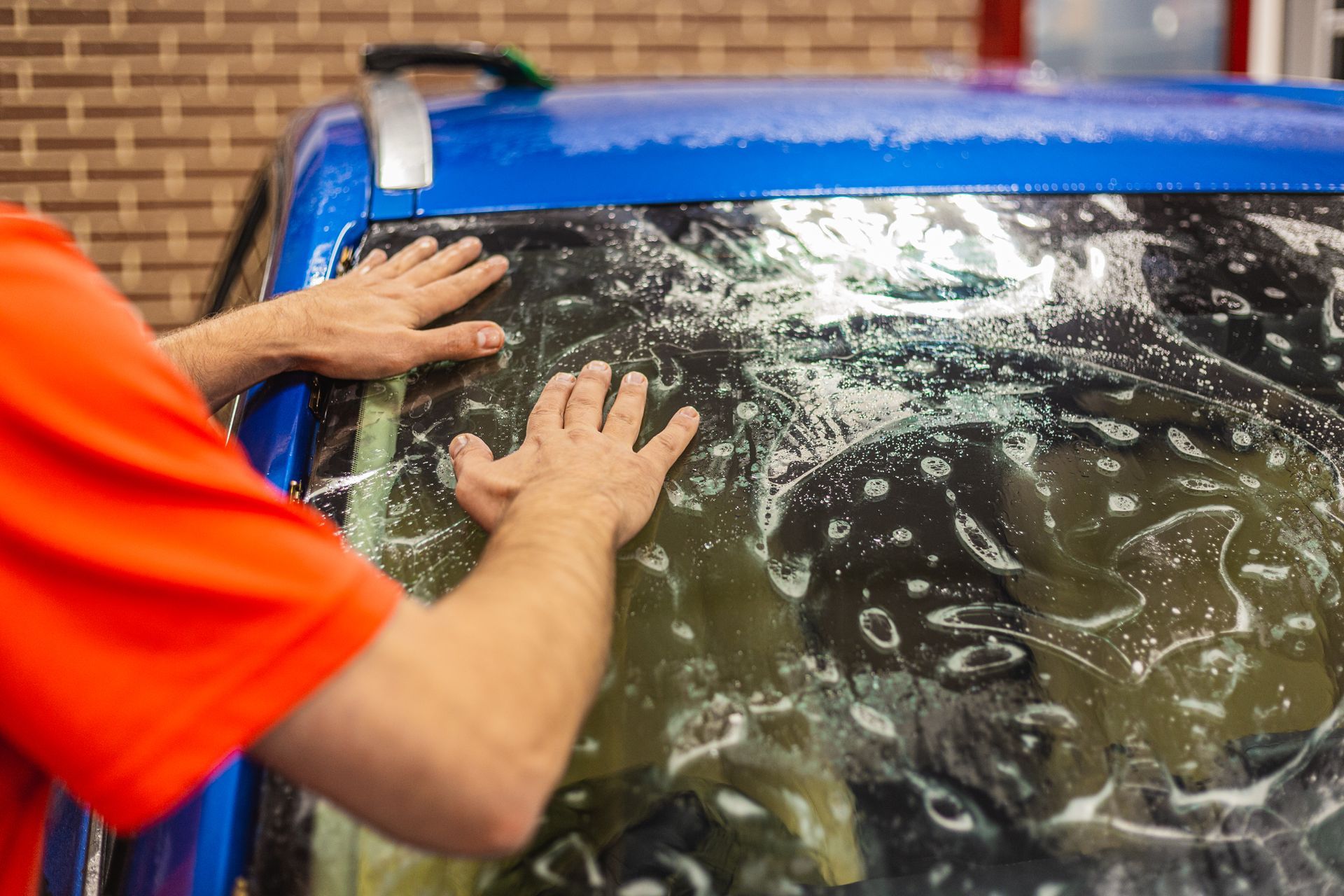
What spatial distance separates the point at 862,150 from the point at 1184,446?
1.64 feet

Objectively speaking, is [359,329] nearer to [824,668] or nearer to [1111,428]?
[824,668]

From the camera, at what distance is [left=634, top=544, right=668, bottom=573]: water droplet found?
2.56 feet

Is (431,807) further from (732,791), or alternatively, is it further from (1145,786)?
(1145,786)

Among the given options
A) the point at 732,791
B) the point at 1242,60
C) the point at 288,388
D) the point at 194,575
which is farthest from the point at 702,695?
the point at 1242,60

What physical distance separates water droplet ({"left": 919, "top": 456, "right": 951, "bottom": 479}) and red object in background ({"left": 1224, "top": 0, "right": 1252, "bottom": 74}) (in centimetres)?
501

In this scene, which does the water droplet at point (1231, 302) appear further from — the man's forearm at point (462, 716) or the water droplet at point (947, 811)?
the man's forearm at point (462, 716)

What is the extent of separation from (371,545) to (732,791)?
352mm

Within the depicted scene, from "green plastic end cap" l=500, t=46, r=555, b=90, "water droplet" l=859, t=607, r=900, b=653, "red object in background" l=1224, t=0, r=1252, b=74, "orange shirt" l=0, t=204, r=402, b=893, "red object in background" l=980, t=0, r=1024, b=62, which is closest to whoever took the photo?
"orange shirt" l=0, t=204, r=402, b=893

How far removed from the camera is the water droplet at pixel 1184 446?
34.5 inches

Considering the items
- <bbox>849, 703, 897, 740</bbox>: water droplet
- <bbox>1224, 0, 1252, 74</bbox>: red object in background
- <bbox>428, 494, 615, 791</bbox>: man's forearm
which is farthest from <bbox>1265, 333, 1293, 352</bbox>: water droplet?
<bbox>1224, 0, 1252, 74</bbox>: red object in background

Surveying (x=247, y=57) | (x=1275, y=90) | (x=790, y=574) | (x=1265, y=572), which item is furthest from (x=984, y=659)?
(x=247, y=57)

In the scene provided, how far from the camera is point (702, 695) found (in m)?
0.71

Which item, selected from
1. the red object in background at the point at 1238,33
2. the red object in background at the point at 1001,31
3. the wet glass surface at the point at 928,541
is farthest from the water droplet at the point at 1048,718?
the red object in background at the point at 1238,33

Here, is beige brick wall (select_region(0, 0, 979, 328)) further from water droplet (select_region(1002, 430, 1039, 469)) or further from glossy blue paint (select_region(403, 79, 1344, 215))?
water droplet (select_region(1002, 430, 1039, 469))
